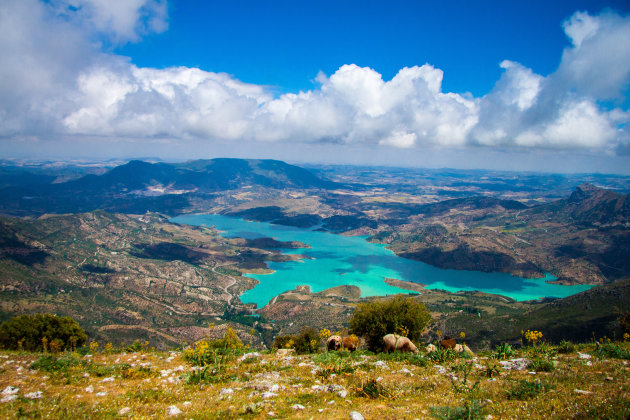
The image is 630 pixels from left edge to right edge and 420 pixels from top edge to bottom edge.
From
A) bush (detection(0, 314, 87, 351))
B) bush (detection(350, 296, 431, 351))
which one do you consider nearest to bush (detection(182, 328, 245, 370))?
bush (detection(350, 296, 431, 351))

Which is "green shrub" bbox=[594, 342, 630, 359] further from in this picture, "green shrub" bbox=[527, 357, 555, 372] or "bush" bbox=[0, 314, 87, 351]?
"bush" bbox=[0, 314, 87, 351]

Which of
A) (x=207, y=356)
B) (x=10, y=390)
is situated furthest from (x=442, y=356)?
(x=10, y=390)

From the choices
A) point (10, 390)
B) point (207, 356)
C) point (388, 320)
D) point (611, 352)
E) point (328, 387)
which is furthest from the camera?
point (388, 320)

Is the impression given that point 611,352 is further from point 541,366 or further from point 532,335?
point 541,366

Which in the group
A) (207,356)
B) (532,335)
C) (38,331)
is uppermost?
(532,335)

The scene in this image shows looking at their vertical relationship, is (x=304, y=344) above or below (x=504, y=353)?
below

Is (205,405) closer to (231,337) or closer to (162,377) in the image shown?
(162,377)
